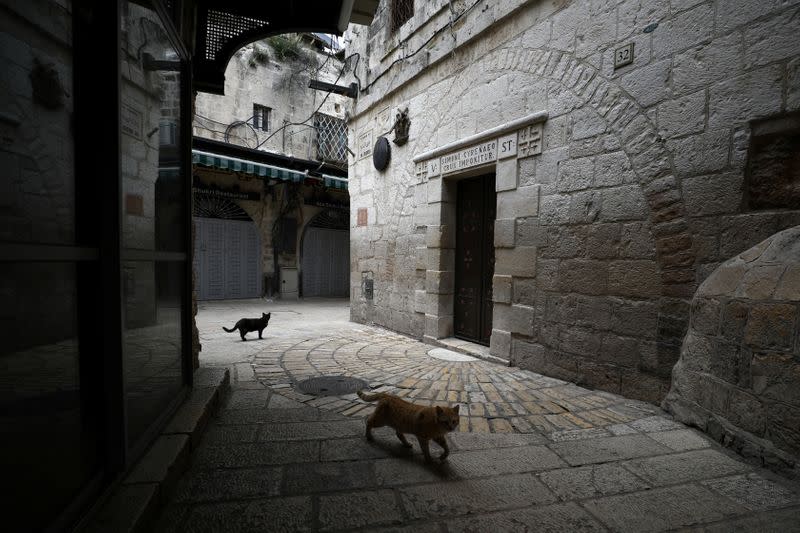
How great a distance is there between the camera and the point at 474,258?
5.12 metres

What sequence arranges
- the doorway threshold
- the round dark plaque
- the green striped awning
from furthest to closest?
the green striped awning, the round dark plaque, the doorway threshold

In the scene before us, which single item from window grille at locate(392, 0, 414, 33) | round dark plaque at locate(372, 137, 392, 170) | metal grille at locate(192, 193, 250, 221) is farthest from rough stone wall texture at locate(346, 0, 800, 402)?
metal grille at locate(192, 193, 250, 221)

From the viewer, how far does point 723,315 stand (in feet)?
7.84

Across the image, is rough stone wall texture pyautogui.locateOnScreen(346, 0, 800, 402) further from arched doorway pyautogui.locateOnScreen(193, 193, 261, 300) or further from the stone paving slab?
arched doorway pyautogui.locateOnScreen(193, 193, 261, 300)

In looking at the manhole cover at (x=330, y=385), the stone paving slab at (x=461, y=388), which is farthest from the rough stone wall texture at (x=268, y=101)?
the manhole cover at (x=330, y=385)

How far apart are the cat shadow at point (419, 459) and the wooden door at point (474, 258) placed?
Answer: 2.89m

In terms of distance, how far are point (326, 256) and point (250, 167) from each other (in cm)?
424

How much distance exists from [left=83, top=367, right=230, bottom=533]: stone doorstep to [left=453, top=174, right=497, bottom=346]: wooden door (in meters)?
3.43

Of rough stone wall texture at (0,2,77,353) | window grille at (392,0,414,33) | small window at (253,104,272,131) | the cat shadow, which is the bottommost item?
the cat shadow

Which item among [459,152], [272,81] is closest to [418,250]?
[459,152]

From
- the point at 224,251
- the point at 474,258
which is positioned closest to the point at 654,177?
the point at 474,258

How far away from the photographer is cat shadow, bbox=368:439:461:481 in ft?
6.42

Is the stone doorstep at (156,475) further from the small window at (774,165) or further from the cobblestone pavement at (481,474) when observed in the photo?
the small window at (774,165)

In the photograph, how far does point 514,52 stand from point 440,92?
50.3 inches
